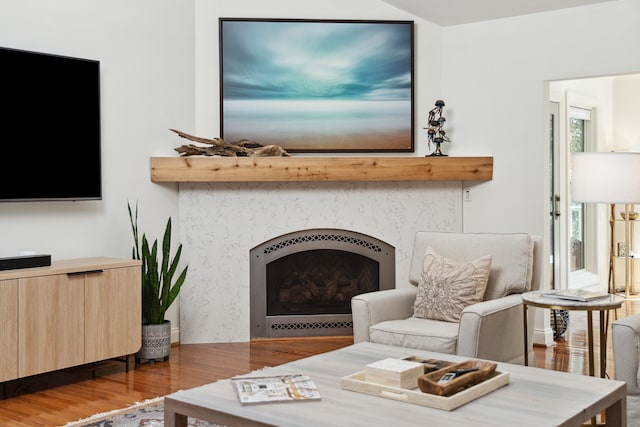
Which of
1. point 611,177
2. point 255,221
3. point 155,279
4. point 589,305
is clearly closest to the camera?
point 589,305

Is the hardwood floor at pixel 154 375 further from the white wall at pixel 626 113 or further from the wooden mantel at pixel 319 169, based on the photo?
the white wall at pixel 626 113

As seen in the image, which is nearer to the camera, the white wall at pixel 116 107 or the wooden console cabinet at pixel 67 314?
the wooden console cabinet at pixel 67 314

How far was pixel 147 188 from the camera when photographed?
4965mm

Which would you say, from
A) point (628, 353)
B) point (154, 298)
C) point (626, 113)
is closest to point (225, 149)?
point (154, 298)

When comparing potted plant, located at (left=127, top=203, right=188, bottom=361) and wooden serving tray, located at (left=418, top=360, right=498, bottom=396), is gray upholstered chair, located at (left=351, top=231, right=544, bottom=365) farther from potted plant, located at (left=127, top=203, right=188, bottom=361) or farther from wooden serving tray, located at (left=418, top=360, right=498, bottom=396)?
potted plant, located at (left=127, top=203, right=188, bottom=361)

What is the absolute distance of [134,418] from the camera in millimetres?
3475

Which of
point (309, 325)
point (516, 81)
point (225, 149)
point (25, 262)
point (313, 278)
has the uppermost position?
point (516, 81)

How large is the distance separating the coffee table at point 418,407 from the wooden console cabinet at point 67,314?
161 cm

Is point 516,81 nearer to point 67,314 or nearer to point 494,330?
point 494,330

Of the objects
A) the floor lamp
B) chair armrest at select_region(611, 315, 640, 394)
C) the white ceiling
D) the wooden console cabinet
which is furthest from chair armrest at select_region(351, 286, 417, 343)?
the white ceiling

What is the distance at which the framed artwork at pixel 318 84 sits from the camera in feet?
17.3

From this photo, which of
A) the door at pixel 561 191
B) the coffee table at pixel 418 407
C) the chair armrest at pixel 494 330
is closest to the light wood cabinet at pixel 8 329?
the coffee table at pixel 418 407

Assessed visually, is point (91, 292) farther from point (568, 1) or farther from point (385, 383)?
point (568, 1)

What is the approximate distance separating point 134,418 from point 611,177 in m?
2.61
